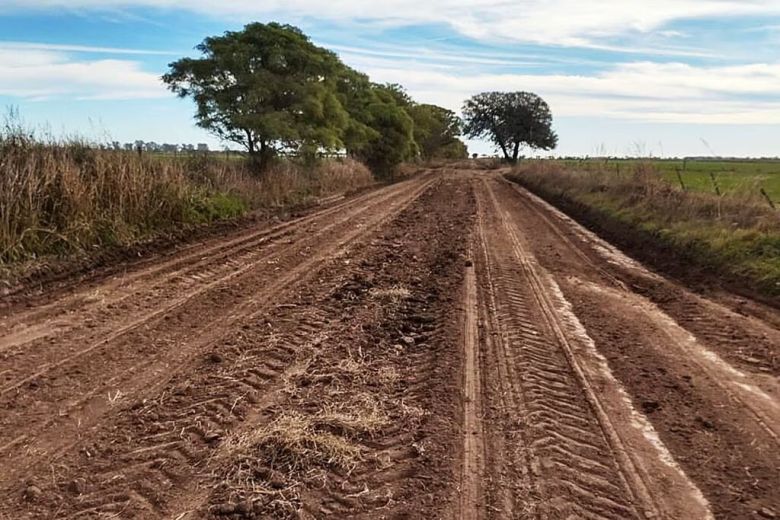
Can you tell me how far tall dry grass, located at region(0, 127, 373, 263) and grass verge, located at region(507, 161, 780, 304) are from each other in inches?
359

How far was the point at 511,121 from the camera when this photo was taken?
77.5 m

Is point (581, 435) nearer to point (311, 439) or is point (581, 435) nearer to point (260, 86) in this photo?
point (311, 439)

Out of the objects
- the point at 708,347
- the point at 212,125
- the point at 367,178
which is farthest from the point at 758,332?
the point at 367,178

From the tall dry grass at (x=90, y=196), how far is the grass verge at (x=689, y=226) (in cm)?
913

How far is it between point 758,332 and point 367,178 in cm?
2769

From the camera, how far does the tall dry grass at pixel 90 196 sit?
8.70 metres

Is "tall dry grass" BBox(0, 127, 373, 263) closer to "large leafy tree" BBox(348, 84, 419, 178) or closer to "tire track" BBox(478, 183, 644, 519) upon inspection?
"tire track" BBox(478, 183, 644, 519)

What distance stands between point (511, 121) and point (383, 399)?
76814 mm

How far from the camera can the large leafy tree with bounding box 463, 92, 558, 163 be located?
76875mm

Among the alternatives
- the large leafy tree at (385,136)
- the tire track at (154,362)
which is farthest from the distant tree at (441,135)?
the tire track at (154,362)

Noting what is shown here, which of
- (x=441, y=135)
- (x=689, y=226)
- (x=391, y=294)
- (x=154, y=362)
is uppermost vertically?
(x=441, y=135)

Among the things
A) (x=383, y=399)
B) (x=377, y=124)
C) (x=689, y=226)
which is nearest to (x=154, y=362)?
(x=383, y=399)

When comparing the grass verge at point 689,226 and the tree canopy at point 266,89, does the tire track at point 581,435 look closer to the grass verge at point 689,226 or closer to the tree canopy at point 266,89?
the grass verge at point 689,226

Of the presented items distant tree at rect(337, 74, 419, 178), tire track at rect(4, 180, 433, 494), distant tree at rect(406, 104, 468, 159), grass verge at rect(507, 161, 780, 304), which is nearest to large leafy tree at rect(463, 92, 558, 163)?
distant tree at rect(406, 104, 468, 159)
